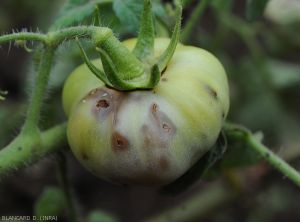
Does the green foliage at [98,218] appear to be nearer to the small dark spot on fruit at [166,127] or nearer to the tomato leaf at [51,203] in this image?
the tomato leaf at [51,203]

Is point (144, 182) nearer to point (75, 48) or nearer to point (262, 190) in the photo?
point (75, 48)

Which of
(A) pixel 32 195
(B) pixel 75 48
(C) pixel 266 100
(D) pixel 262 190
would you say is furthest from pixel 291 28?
(A) pixel 32 195

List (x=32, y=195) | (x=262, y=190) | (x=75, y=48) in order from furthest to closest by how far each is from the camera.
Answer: (x=32, y=195) → (x=262, y=190) → (x=75, y=48)

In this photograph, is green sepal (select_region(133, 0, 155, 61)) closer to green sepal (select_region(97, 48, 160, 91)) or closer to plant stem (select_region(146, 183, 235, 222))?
green sepal (select_region(97, 48, 160, 91))

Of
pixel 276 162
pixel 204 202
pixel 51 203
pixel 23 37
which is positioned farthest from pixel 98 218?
pixel 23 37

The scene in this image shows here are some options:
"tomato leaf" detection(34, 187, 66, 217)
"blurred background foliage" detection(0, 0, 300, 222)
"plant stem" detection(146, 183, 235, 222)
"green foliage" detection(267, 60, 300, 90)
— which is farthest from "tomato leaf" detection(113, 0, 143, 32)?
"green foliage" detection(267, 60, 300, 90)

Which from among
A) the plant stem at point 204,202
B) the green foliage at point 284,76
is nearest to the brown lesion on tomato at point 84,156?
the plant stem at point 204,202

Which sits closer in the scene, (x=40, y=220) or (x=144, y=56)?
(x=144, y=56)
